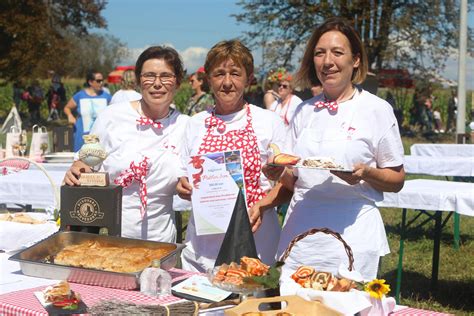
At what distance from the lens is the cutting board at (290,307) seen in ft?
6.02

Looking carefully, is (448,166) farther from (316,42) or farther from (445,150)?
(316,42)

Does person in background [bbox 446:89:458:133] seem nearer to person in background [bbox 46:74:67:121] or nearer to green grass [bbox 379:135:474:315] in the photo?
person in background [bbox 46:74:67:121]

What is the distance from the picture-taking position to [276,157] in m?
2.50

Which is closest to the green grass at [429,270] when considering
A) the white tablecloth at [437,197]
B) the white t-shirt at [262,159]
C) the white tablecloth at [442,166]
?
the white tablecloth at [437,197]

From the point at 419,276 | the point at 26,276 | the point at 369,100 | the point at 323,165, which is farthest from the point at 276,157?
the point at 419,276

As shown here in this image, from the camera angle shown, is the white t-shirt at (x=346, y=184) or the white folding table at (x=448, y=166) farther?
the white folding table at (x=448, y=166)

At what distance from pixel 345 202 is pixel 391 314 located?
0.62m

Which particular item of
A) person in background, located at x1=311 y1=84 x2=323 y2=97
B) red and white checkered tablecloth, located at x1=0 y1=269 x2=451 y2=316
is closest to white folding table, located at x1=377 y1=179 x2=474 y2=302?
person in background, located at x1=311 y1=84 x2=323 y2=97

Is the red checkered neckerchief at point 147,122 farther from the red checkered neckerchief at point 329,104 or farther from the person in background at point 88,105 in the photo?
the person in background at point 88,105

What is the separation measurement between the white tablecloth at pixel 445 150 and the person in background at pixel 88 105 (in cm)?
380

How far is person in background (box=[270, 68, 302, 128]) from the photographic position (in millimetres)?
8695

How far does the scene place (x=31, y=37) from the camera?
2520 cm

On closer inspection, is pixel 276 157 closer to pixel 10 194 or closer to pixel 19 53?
pixel 10 194

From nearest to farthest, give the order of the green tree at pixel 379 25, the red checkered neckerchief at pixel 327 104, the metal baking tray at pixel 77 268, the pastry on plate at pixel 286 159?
the metal baking tray at pixel 77 268 → the pastry on plate at pixel 286 159 → the red checkered neckerchief at pixel 327 104 → the green tree at pixel 379 25
